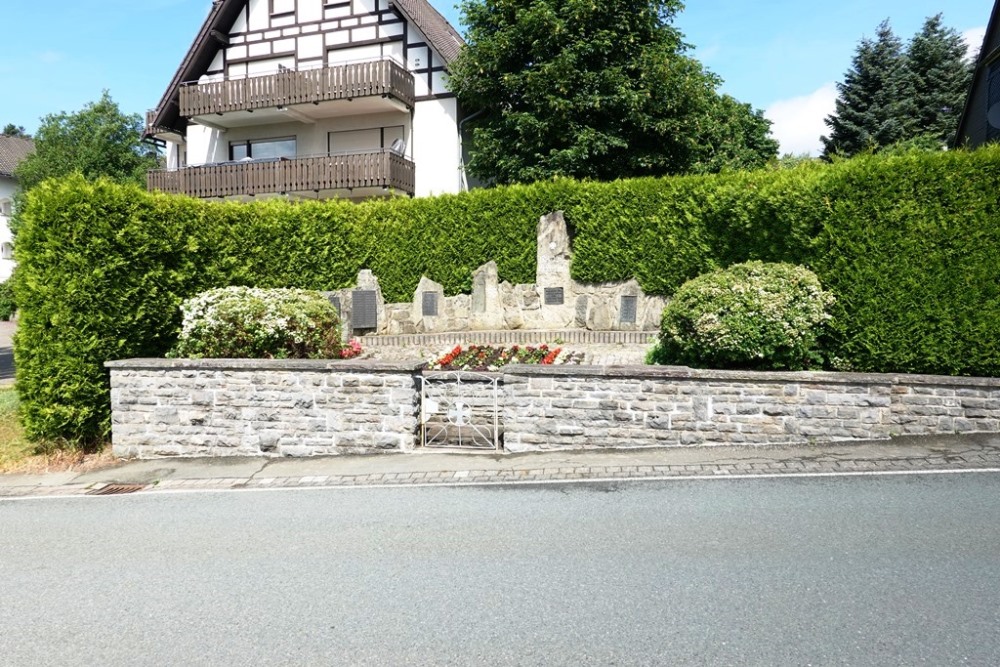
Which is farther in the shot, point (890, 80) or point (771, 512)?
point (890, 80)

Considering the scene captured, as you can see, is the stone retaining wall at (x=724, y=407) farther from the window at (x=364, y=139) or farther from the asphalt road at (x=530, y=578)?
the window at (x=364, y=139)

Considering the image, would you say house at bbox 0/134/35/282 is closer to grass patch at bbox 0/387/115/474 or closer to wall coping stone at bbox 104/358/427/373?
grass patch at bbox 0/387/115/474

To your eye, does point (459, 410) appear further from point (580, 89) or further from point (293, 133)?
point (293, 133)

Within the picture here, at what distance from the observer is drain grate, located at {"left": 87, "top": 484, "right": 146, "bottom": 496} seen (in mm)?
8172

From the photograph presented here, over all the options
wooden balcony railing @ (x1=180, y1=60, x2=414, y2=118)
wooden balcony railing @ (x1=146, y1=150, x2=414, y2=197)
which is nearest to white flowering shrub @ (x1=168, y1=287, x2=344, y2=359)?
wooden balcony railing @ (x1=146, y1=150, x2=414, y2=197)

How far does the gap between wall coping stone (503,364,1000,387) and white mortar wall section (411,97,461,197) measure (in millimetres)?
16361

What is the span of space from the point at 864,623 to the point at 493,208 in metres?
13.3

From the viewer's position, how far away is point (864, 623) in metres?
4.09

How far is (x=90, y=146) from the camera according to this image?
41438 millimetres

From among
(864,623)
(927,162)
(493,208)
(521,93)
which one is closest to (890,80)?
(521,93)

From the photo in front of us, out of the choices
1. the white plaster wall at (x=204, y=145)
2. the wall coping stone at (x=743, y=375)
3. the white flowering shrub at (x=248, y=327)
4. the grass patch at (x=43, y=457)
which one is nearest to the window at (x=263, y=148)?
the white plaster wall at (x=204, y=145)

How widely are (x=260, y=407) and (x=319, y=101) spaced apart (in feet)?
55.3

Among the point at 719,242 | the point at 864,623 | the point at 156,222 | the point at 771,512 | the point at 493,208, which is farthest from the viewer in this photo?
the point at 493,208

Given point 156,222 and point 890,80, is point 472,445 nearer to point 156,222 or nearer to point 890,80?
point 156,222
